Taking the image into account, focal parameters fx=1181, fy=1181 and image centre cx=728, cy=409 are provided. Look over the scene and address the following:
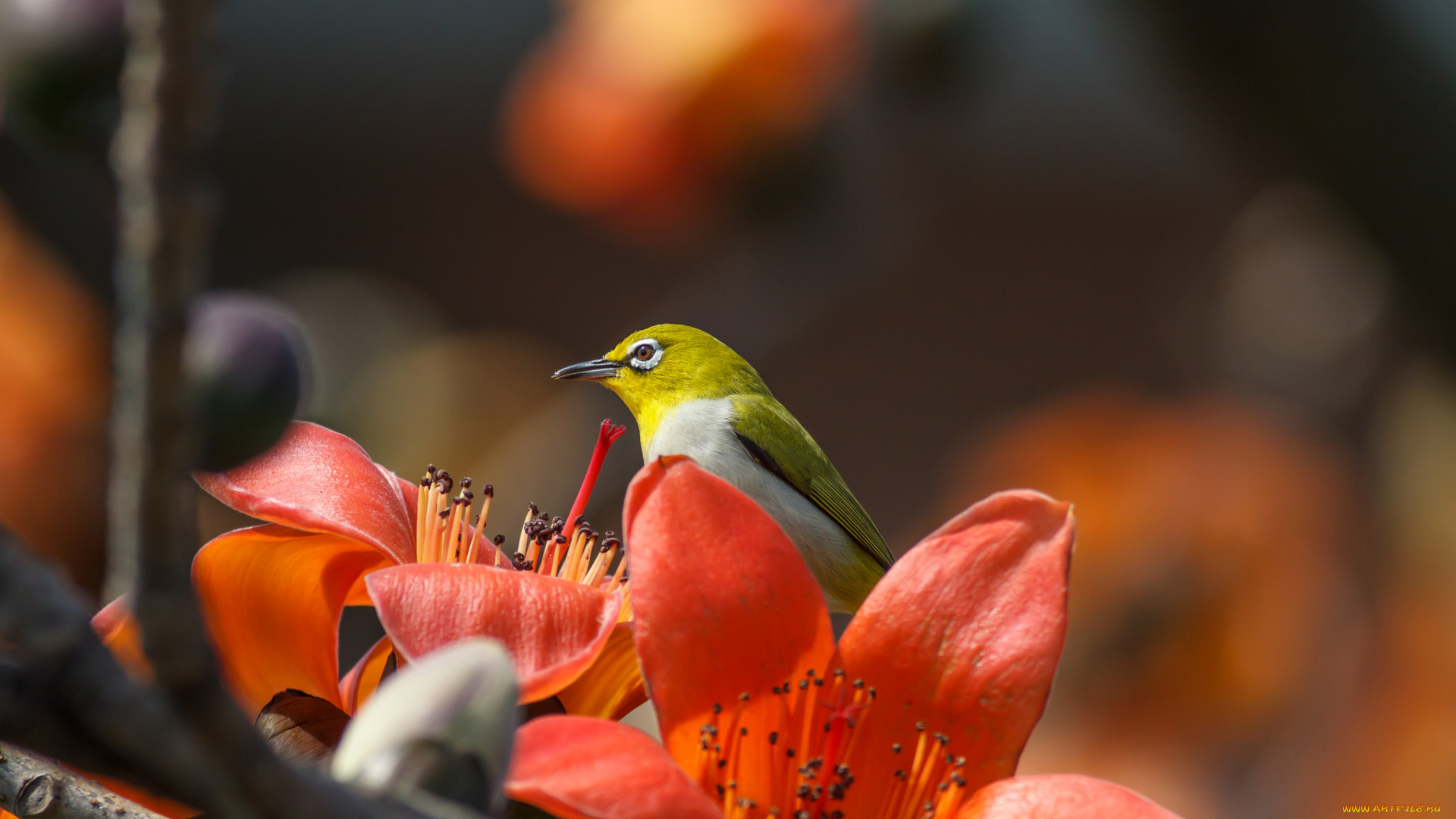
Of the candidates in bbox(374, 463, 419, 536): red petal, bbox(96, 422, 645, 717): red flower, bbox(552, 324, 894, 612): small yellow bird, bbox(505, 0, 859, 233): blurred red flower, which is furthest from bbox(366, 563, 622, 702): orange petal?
bbox(505, 0, 859, 233): blurred red flower

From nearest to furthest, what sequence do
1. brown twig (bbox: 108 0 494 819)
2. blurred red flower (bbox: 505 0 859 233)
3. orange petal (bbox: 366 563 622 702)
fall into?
brown twig (bbox: 108 0 494 819) → orange petal (bbox: 366 563 622 702) → blurred red flower (bbox: 505 0 859 233)

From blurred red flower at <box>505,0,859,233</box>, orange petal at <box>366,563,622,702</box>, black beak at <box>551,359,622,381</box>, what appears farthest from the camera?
blurred red flower at <box>505,0,859,233</box>

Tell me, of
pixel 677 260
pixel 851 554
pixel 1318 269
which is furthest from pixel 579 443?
pixel 677 260

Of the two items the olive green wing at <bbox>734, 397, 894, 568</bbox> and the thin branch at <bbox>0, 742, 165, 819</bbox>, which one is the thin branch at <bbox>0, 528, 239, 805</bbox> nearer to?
the thin branch at <bbox>0, 742, 165, 819</bbox>

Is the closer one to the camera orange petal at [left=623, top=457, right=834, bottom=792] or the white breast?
orange petal at [left=623, top=457, right=834, bottom=792]

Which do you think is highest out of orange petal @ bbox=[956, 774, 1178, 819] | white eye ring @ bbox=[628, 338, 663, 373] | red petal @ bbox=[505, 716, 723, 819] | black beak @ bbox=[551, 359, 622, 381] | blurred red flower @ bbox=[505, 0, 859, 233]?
blurred red flower @ bbox=[505, 0, 859, 233]

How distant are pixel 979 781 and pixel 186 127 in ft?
0.77

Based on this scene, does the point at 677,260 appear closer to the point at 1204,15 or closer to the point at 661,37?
the point at 661,37

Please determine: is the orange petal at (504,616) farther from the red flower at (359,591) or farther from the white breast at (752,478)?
the white breast at (752,478)

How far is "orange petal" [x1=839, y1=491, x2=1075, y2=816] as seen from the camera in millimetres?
270

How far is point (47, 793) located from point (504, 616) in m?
0.09

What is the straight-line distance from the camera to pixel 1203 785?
118cm

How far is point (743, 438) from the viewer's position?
1.85 ft

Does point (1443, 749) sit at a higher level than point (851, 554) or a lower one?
lower
